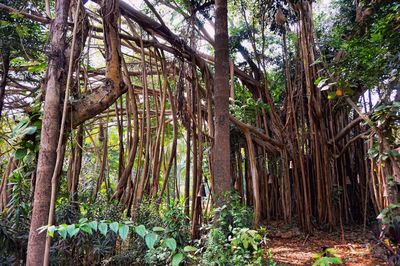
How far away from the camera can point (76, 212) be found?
2406 mm

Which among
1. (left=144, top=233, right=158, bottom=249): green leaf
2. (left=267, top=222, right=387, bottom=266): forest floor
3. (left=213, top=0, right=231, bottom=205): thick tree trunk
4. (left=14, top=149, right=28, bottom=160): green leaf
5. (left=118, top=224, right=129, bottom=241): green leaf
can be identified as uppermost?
(left=213, top=0, right=231, bottom=205): thick tree trunk

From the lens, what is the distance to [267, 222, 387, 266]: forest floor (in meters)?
3.57

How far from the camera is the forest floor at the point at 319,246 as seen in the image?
3570 mm

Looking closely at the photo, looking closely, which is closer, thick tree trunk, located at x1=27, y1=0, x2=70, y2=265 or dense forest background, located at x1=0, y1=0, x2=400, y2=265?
thick tree trunk, located at x1=27, y1=0, x2=70, y2=265

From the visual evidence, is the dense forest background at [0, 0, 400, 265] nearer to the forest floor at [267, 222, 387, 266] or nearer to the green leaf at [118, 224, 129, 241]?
the green leaf at [118, 224, 129, 241]

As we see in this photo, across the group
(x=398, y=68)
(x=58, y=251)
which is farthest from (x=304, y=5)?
(x=58, y=251)

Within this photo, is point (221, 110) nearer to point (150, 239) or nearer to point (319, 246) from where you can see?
point (150, 239)

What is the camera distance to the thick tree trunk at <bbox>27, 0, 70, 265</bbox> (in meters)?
1.49

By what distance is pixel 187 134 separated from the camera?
12.8 ft

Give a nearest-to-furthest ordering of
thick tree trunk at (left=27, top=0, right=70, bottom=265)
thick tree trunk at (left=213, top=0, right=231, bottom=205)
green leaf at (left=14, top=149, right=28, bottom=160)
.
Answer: thick tree trunk at (left=27, top=0, right=70, bottom=265) < green leaf at (left=14, top=149, right=28, bottom=160) < thick tree trunk at (left=213, top=0, right=231, bottom=205)

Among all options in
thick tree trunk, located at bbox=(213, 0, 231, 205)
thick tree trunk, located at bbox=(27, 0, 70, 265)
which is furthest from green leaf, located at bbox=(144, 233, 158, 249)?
thick tree trunk, located at bbox=(213, 0, 231, 205)

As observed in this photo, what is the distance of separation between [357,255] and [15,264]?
3464 millimetres

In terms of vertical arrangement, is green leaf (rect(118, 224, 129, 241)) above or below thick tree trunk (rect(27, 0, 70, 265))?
below

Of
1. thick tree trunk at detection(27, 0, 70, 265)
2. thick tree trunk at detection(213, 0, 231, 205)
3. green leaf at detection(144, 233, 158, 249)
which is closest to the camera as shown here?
green leaf at detection(144, 233, 158, 249)
